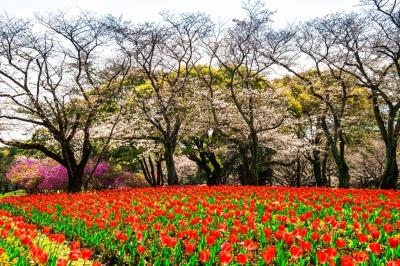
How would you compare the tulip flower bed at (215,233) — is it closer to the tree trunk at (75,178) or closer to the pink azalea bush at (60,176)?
the tree trunk at (75,178)

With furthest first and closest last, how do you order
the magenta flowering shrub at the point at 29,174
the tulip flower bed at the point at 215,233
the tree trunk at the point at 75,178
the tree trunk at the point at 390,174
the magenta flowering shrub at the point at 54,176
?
the magenta flowering shrub at the point at 29,174
the magenta flowering shrub at the point at 54,176
the tree trunk at the point at 75,178
the tree trunk at the point at 390,174
the tulip flower bed at the point at 215,233

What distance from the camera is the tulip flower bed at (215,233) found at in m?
4.93

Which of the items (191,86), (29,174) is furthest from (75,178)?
(29,174)

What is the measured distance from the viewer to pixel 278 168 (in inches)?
1976

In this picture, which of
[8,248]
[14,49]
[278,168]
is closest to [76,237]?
[8,248]

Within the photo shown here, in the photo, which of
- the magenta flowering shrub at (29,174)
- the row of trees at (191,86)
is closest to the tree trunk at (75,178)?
the row of trees at (191,86)

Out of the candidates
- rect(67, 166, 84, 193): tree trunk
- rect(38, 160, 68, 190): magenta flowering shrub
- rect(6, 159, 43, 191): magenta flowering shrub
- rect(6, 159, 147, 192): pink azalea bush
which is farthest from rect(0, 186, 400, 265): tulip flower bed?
rect(6, 159, 43, 191): magenta flowering shrub

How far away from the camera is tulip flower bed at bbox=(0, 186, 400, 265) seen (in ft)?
16.2

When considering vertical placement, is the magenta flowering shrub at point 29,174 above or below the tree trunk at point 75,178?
above

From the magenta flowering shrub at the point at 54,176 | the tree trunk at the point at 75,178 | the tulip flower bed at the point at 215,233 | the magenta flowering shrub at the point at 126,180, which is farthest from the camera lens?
the magenta flowering shrub at the point at 126,180

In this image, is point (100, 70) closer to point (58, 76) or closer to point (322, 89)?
point (58, 76)

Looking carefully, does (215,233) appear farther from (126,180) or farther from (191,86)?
(126,180)

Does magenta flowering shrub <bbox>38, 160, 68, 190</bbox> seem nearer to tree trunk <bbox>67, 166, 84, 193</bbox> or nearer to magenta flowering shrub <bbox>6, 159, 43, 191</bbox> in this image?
magenta flowering shrub <bbox>6, 159, 43, 191</bbox>

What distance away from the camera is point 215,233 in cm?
584
